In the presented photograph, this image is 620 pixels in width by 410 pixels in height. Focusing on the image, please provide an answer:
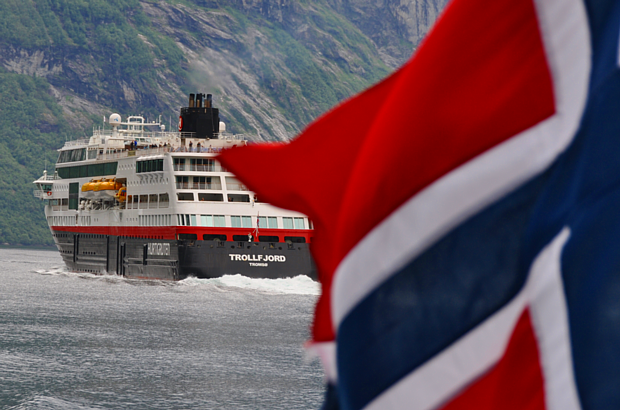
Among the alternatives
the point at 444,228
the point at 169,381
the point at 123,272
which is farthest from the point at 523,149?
the point at 123,272

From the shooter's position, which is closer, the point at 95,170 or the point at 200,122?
the point at 200,122

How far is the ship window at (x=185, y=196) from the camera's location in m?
43.3

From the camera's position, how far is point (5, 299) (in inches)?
1510

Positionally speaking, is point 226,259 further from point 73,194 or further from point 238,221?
point 73,194

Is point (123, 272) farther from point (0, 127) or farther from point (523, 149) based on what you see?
point (0, 127)

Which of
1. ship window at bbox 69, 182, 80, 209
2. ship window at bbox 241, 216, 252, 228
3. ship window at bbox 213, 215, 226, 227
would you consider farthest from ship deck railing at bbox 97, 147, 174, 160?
ship window at bbox 241, 216, 252, 228

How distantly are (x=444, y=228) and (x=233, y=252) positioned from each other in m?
37.7

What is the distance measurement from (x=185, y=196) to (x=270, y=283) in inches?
263

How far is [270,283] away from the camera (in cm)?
4009

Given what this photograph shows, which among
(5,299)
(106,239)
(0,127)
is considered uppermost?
(0,127)

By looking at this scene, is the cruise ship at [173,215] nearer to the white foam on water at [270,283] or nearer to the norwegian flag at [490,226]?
the white foam on water at [270,283]

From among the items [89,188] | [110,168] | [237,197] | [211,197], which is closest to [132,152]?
[110,168]

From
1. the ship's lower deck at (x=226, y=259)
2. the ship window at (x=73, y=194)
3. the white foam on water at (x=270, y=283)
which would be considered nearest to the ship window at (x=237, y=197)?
the ship's lower deck at (x=226, y=259)

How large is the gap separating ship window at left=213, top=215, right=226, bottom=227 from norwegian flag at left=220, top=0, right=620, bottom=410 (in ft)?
129
